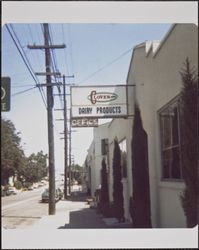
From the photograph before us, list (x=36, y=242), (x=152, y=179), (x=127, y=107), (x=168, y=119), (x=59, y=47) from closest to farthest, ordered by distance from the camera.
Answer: (x=36, y=242), (x=168, y=119), (x=152, y=179), (x=127, y=107), (x=59, y=47)

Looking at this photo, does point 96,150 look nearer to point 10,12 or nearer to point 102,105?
point 102,105

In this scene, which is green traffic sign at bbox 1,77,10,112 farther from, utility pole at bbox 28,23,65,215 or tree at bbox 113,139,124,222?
tree at bbox 113,139,124,222

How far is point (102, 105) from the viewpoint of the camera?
11.1 meters

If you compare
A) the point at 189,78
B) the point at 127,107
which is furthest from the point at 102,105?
the point at 189,78

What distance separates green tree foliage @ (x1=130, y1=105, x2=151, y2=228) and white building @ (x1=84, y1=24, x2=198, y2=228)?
0.61 ft

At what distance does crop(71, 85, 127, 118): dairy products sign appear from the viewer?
10.8 meters

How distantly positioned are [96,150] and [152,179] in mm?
24781

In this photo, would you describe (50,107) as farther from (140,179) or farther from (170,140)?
(170,140)

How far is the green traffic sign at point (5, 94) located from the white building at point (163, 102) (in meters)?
3.58

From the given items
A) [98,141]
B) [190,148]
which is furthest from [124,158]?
[98,141]

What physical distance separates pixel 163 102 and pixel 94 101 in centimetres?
228

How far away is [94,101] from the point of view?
432 inches

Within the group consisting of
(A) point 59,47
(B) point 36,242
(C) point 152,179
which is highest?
(A) point 59,47

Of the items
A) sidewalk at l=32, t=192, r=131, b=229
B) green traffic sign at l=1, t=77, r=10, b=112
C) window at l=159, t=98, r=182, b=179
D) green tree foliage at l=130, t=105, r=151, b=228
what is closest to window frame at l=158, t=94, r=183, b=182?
window at l=159, t=98, r=182, b=179
